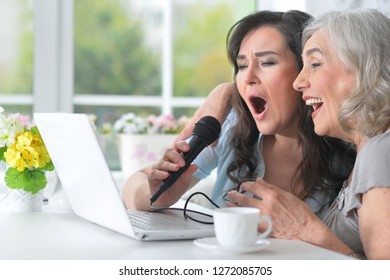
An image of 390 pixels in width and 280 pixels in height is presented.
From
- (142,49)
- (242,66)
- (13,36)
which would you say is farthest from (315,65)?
(142,49)

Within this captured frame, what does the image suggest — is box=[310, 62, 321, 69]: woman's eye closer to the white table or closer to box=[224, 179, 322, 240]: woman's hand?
box=[224, 179, 322, 240]: woman's hand

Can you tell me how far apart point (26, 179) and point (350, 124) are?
83 centimetres

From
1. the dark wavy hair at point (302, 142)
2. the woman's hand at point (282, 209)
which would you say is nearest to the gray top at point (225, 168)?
the dark wavy hair at point (302, 142)

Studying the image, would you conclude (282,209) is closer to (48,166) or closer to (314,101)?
(314,101)

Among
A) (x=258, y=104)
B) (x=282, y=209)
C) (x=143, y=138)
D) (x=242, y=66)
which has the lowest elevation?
(x=143, y=138)

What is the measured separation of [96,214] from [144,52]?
19.9ft

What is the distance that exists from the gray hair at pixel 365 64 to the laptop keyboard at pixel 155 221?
0.45 metres

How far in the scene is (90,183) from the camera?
1.39 m

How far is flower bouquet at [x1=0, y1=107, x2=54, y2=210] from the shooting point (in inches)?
68.4

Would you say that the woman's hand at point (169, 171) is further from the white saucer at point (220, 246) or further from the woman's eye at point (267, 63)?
the woman's eye at point (267, 63)

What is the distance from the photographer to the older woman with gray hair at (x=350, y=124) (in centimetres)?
138

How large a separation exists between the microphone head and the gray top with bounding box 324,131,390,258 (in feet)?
1.05

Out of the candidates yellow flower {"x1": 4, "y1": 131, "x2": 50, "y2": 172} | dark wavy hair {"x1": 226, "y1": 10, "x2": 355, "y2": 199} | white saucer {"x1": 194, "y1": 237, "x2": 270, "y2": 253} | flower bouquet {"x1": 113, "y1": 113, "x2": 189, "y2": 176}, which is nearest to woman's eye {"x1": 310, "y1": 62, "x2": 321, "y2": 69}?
dark wavy hair {"x1": 226, "y1": 10, "x2": 355, "y2": 199}

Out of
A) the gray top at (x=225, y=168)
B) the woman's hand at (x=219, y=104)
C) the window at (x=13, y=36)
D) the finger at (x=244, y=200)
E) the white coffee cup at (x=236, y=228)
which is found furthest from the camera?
the window at (x=13, y=36)
